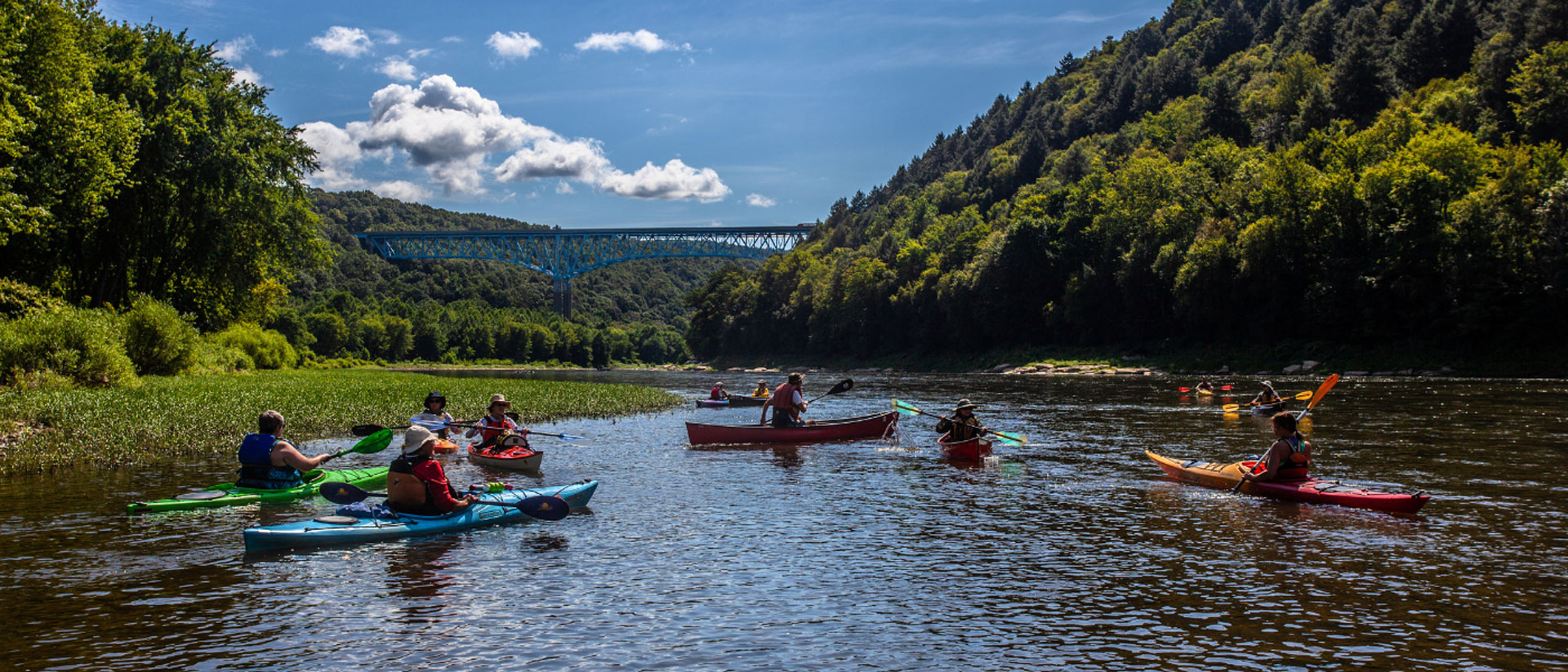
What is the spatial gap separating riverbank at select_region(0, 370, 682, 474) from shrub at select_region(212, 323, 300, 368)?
1533 cm

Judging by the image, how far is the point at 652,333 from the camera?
185 meters

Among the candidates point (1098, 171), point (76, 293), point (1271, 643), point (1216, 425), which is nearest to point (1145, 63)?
point (1098, 171)

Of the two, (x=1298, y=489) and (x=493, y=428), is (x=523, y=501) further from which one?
(x=1298, y=489)

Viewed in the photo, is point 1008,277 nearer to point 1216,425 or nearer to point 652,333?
point 1216,425

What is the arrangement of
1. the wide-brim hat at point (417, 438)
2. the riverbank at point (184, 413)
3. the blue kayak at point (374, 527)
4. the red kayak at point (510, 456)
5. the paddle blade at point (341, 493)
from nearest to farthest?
the blue kayak at point (374, 527) → the wide-brim hat at point (417, 438) → the paddle blade at point (341, 493) → the riverbank at point (184, 413) → the red kayak at point (510, 456)

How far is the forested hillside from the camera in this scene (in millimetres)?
50125

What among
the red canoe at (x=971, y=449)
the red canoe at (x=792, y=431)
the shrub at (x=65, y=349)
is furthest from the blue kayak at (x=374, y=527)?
the shrub at (x=65, y=349)

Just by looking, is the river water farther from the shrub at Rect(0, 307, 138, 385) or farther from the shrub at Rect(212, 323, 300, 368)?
the shrub at Rect(212, 323, 300, 368)

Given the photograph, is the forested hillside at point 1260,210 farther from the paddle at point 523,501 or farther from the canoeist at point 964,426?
the paddle at point 523,501

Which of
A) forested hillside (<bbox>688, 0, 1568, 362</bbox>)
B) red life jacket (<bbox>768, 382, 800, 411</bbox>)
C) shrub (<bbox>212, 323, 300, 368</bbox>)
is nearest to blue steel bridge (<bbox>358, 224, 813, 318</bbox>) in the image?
forested hillside (<bbox>688, 0, 1568, 362</bbox>)

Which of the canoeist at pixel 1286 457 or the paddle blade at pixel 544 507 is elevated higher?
the canoeist at pixel 1286 457

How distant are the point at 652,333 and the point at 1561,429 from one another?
168145 millimetres

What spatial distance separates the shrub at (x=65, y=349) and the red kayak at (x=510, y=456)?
1419 centimetres

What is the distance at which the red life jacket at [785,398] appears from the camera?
2544 centimetres
